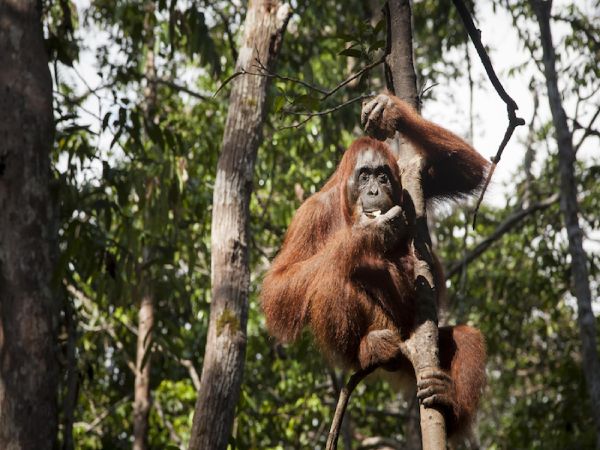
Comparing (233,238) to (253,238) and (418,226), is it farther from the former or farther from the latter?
(253,238)

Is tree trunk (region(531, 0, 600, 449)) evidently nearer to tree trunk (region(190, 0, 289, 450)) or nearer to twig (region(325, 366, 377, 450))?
tree trunk (region(190, 0, 289, 450))

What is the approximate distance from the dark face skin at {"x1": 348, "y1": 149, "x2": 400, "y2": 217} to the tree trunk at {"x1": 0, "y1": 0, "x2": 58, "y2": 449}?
76.7 inches

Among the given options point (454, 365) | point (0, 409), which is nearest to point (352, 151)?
point (454, 365)

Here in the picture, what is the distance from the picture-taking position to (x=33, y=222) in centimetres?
453

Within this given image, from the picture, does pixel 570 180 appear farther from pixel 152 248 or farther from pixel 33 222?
pixel 33 222

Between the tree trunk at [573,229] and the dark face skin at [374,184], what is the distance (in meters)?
3.65

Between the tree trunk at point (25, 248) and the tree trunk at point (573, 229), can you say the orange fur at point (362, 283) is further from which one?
the tree trunk at point (573, 229)

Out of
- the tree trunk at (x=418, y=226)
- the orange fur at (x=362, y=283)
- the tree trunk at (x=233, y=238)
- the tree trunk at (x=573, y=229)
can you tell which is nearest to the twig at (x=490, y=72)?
the tree trunk at (x=418, y=226)

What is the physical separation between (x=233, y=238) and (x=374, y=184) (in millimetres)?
1581

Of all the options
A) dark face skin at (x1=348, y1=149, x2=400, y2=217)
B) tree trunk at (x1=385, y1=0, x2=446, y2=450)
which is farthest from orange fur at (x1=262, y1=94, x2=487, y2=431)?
tree trunk at (x1=385, y1=0, x2=446, y2=450)

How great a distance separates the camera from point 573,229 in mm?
7391

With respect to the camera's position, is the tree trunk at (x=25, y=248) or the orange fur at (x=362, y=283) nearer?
the orange fur at (x=362, y=283)

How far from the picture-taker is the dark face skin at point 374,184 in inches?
143

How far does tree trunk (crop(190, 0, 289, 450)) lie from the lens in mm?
4668
